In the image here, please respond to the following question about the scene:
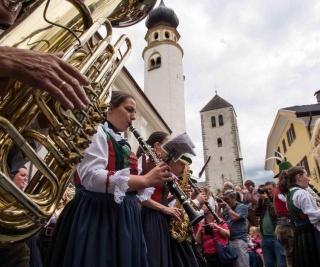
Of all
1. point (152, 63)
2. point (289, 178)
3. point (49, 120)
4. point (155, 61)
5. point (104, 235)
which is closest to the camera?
point (49, 120)

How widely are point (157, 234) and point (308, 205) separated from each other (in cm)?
217

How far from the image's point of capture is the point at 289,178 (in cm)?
439

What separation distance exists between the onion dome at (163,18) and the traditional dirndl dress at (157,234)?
103 feet

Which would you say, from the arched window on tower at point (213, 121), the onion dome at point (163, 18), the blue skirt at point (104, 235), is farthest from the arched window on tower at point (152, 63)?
the blue skirt at point (104, 235)

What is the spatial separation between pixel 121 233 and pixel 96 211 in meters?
0.23

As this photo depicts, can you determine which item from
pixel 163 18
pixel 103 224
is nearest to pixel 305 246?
pixel 103 224

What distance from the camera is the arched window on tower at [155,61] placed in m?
29.4

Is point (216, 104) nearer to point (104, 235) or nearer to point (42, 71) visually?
point (104, 235)

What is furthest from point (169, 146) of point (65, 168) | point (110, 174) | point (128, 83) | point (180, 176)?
point (128, 83)

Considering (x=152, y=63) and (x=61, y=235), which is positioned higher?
(x=152, y=63)

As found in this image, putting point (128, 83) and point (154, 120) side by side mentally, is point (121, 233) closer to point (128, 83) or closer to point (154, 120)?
point (128, 83)

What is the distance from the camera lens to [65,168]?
123 centimetres

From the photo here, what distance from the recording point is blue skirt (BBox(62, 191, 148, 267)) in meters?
1.86

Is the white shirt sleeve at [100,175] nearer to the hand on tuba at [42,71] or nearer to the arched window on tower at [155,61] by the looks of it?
the hand on tuba at [42,71]
